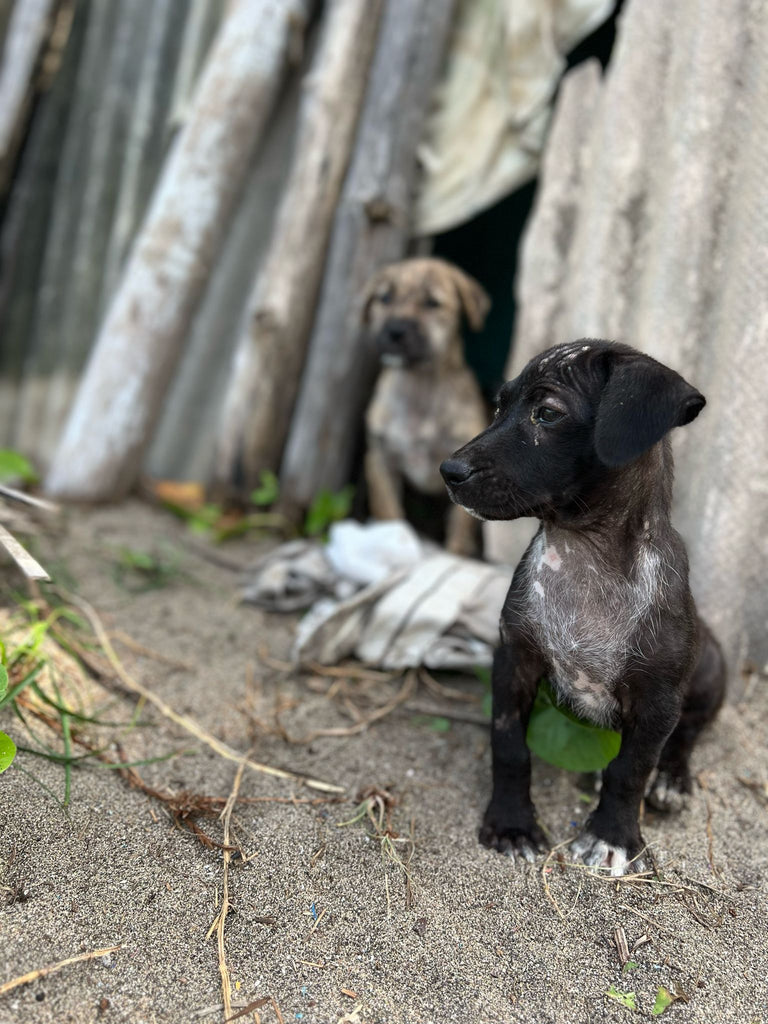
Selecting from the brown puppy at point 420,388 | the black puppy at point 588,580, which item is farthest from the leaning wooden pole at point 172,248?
the black puppy at point 588,580

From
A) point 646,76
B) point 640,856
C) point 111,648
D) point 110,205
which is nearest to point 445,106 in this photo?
point 646,76

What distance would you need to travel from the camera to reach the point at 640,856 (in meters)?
2.40

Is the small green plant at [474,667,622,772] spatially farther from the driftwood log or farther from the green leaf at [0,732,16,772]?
the driftwood log

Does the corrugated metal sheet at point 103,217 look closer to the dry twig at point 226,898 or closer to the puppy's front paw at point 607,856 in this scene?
the dry twig at point 226,898

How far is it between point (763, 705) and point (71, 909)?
2.79m

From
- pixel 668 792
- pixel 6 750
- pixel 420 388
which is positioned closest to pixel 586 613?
pixel 668 792

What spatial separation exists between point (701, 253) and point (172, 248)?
3239mm

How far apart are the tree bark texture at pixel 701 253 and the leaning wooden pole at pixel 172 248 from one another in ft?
7.70

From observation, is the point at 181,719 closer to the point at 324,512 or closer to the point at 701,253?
the point at 324,512

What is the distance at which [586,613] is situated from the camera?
2.35 metres

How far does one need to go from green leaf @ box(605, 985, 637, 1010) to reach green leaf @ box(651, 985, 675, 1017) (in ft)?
0.15

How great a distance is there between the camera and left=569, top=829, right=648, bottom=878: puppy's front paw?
234 cm

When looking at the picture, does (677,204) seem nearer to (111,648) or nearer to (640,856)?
(640,856)

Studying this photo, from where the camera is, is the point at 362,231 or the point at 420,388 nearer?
the point at 420,388
